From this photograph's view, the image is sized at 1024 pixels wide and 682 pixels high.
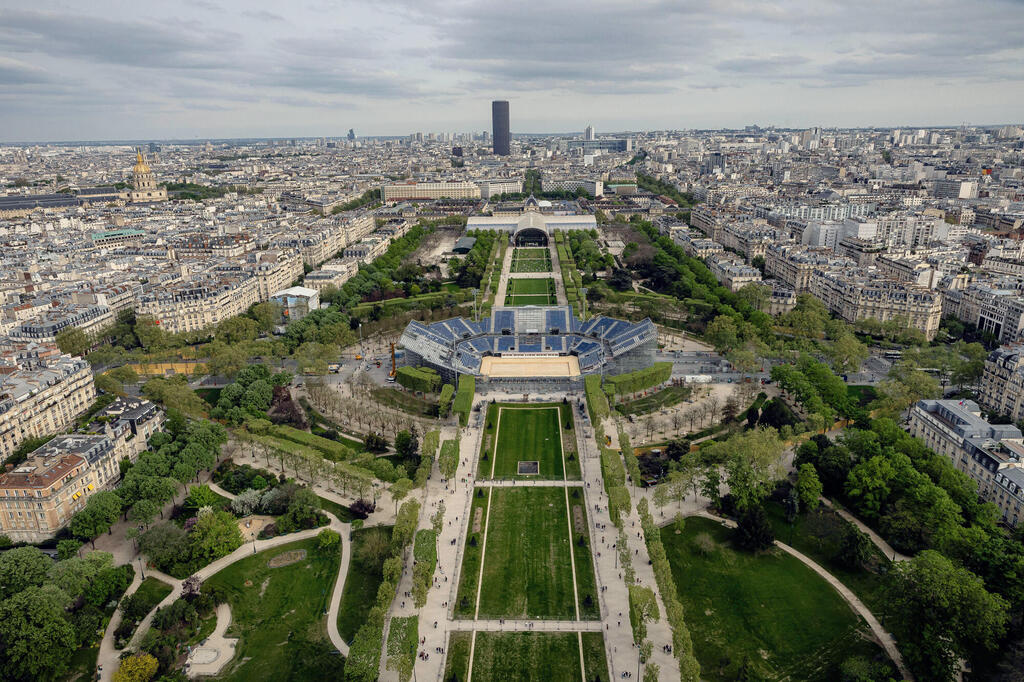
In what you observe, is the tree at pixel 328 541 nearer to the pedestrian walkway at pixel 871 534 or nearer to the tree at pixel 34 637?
the tree at pixel 34 637

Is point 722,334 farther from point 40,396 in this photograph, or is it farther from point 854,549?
point 40,396

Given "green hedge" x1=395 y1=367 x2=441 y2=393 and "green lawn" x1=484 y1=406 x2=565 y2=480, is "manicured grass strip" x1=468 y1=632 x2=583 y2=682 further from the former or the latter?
"green hedge" x1=395 y1=367 x2=441 y2=393

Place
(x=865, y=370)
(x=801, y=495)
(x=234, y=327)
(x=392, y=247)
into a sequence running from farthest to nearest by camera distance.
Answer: (x=392, y=247)
(x=234, y=327)
(x=865, y=370)
(x=801, y=495)

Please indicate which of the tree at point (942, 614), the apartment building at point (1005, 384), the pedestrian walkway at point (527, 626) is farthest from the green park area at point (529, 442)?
the apartment building at point (1005, 384)

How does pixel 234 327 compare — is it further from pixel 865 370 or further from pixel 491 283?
pixel 865 370

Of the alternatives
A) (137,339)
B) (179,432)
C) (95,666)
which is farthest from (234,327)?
(95,666)

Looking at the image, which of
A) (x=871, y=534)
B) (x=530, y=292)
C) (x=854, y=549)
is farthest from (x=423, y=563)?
(x=530, y=292)
